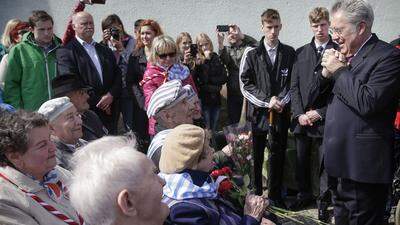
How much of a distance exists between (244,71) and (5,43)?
10.3 feet

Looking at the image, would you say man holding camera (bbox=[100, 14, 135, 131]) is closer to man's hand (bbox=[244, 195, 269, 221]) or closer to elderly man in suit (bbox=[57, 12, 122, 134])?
elderly man in suit (bbox=[57, 12, 122, 134])

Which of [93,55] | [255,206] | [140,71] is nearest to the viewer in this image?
[255,206]

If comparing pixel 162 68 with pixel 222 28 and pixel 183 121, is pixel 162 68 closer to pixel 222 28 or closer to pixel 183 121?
pixel 183 121

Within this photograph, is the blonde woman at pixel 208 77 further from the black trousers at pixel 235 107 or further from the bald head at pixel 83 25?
the bald head at pixel 83 25

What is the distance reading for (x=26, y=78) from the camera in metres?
5.20

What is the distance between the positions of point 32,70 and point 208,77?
7.77 ft

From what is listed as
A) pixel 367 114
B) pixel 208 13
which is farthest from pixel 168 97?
pixel 208 13

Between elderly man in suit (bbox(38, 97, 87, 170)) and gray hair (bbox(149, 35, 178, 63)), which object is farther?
gray hair (bbox(149, 35, 178, 63))

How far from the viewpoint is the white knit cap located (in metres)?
3.49

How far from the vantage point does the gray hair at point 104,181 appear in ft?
6.29

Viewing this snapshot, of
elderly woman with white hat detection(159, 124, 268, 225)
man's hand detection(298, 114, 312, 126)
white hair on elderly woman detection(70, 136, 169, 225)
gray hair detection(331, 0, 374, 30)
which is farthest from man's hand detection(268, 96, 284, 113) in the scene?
white hair on elderly woman detection(70, 136, 169, 225)

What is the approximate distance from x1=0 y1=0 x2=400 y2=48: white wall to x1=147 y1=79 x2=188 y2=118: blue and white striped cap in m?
5.09

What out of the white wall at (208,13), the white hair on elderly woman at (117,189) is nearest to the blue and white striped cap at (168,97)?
the white hair on elderly woman at (117,189)

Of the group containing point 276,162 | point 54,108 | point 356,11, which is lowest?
point 276,162
